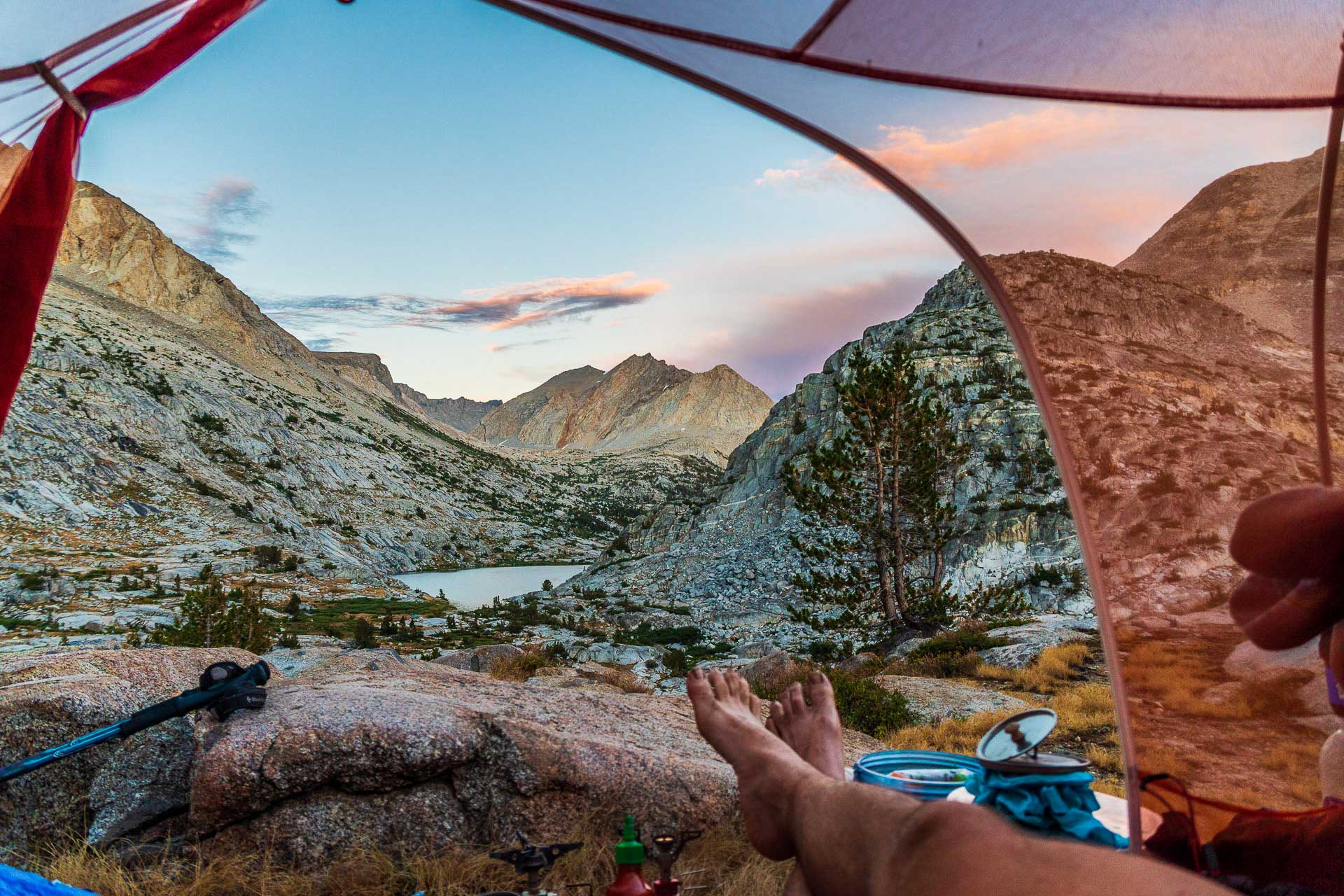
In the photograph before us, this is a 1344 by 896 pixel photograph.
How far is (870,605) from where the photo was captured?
17.1 meters

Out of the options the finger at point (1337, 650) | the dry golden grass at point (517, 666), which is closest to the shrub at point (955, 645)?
the dry golden grass at point (517, 666)

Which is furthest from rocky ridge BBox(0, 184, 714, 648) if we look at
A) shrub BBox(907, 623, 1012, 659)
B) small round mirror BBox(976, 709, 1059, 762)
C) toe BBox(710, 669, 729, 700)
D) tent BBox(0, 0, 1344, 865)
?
small round mirror BBox(976, 709, 1059, 762)

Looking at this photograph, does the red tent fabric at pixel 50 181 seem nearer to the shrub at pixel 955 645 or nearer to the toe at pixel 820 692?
the toe at pixel 820 692

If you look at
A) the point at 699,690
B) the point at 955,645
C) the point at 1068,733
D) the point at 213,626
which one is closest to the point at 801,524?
the point at 955,645

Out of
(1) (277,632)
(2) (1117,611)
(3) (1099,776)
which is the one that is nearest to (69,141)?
(2) (1117,611)

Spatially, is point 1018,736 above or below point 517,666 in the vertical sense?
above

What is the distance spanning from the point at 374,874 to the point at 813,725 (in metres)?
1.67

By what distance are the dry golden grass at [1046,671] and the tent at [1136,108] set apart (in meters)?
7.54

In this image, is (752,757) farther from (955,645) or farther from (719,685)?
(955,645)

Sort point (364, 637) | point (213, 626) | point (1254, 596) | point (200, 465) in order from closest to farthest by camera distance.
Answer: point (1254, 596), point (213, 626), point (364, 637), point (200, 465)

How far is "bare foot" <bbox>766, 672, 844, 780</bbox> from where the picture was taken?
7.13ft

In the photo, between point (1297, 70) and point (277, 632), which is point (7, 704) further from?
point (277, 632)

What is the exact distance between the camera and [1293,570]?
182 cm

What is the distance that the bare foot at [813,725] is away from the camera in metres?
2.17
